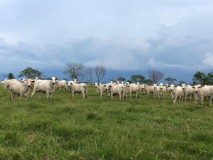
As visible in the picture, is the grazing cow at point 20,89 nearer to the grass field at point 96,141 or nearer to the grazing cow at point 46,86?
the grazing cow at point 46,86

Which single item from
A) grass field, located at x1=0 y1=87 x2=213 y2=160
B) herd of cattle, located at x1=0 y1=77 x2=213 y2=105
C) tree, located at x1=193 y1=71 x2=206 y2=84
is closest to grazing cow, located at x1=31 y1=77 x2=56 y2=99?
herd of cattle, located at x1=0 y1=77 x2=213 y2=105

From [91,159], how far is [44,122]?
4536 mm

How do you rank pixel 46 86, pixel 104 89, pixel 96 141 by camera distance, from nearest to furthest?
pixel 96 141
pixel 46 86
pixel 104 89

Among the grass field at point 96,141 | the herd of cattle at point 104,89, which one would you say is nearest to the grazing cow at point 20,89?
the herd of cattle at point 104,89

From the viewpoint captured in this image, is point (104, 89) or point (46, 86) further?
point (104, 89)

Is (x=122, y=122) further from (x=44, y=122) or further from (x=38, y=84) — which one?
(x=38, y=84)

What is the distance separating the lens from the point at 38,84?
29062 millimetres

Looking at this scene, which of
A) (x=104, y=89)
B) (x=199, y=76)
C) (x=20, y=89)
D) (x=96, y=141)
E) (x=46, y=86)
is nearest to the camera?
(x=96, y=141)

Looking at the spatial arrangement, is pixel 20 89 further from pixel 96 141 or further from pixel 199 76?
pixel 199 76

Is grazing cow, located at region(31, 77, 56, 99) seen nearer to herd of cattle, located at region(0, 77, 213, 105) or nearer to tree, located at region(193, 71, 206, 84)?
herd of cattle, located at region(0, 77, 213, 105)

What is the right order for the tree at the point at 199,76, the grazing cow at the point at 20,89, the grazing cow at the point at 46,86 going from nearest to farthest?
the grazing cow at the point at 20,89 → the grazing cow at the point at 46,86 → the tree at the point at 199,76

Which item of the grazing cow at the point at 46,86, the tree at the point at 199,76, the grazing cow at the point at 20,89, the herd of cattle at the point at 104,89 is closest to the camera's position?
the grazing cow at the point at 20,89

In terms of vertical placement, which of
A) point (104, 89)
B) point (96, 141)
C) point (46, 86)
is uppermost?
point (46, 86)

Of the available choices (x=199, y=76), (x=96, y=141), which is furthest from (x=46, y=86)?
(x=199, y=76)
